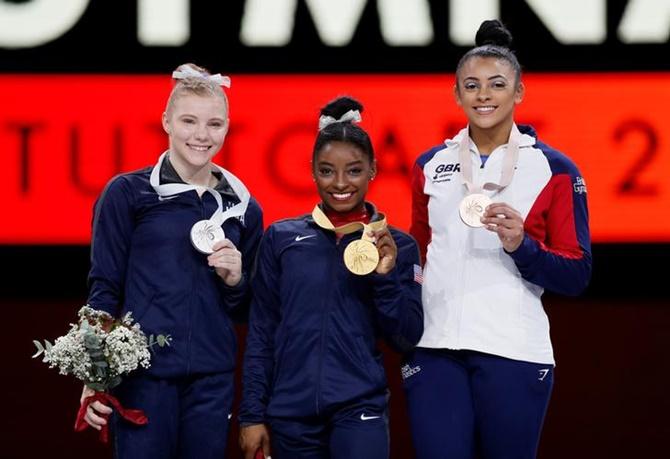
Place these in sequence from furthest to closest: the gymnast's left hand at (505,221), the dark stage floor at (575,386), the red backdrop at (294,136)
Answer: the dark stage floor at (575,386)
the red backdrop at (294,136)
the gymnast's left hand at (505,221)

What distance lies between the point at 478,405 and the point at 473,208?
56 centimetres

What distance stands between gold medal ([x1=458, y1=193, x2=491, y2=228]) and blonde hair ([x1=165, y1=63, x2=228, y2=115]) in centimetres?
84

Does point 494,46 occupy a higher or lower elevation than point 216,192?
higher

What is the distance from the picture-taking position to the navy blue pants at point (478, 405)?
3420 mm

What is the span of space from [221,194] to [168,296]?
1.21 ft

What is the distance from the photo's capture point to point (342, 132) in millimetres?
3535

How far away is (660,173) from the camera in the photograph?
534cm

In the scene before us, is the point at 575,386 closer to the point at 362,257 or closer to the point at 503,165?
the point at 503,165

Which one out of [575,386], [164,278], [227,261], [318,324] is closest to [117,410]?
[164,278]

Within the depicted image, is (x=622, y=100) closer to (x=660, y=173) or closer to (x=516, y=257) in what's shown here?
(x=660, y=173)

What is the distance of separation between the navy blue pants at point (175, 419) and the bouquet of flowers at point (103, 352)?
50 millimetres

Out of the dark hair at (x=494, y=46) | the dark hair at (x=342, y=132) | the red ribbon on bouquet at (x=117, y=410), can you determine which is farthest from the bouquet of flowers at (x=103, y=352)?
the dark hair at (x=494, y=46)

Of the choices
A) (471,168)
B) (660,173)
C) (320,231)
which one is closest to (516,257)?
(471,168)

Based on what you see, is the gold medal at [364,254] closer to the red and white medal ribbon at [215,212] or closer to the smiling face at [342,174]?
the smiling face at [342,174]
